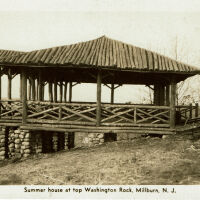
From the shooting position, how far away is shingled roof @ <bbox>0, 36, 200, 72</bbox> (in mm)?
13156

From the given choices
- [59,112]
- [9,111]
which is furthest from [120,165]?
[9,111]

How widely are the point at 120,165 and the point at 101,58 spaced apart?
517 centimetres

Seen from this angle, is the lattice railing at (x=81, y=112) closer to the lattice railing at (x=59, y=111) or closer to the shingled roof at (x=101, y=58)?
the lattice railing at (x=59, y=111)

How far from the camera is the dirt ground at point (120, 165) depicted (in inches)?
357

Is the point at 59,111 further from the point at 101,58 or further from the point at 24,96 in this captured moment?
the point at 101,58

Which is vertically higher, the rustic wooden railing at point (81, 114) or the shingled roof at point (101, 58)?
the shingled roof at point (101, 58)

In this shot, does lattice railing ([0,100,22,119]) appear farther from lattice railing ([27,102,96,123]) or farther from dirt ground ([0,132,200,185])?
dirt ground ([0,132,200,185])

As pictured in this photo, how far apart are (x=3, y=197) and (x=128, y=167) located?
371 centimetres

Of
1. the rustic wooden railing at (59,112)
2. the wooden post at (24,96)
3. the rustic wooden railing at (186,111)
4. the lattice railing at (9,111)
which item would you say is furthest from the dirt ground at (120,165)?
the lattice railing at (9,111)

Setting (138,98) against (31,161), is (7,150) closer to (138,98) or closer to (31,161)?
(31,161)

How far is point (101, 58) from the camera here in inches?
542

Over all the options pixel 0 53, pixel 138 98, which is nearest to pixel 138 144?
pixel 0 53

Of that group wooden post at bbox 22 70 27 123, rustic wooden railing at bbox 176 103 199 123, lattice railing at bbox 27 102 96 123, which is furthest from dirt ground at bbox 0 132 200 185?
rustic wooden railing at bbox 176 103 199 123

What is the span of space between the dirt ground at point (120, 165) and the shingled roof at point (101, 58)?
9.83 feet
